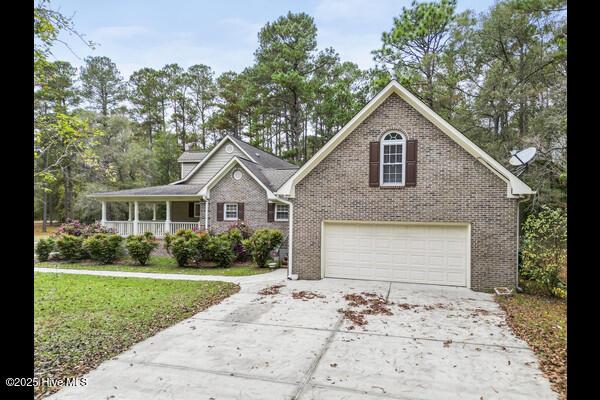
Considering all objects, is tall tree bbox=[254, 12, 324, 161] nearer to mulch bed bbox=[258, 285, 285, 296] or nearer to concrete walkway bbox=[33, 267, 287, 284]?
concrete walkway bbox=[33, 267, 287, 284]

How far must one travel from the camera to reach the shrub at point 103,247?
1444cm

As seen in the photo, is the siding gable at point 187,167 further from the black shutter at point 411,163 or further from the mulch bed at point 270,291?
the black shutter at point 411,163

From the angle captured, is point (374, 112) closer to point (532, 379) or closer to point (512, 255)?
point (512, 255)

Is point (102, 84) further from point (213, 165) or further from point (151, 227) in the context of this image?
point (151, 227)

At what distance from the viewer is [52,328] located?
6430mm

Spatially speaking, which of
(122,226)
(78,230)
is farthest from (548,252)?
(122,226)

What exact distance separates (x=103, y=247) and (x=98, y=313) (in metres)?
8.13

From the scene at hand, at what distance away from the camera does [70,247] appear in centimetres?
1498

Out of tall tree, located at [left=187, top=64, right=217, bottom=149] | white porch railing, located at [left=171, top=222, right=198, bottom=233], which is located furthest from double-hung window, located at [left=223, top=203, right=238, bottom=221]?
tall tree, located at [left=187, top=64, right=217, bottom=149]

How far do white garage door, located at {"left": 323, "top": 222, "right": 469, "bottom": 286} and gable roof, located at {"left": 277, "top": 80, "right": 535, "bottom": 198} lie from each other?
1854 millimetres

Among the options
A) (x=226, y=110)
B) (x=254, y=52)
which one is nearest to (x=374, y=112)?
(x=254, y=52)

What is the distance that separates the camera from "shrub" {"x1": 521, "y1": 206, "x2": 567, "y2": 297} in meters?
8.72

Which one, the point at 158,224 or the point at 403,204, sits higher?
the point at 403,204
